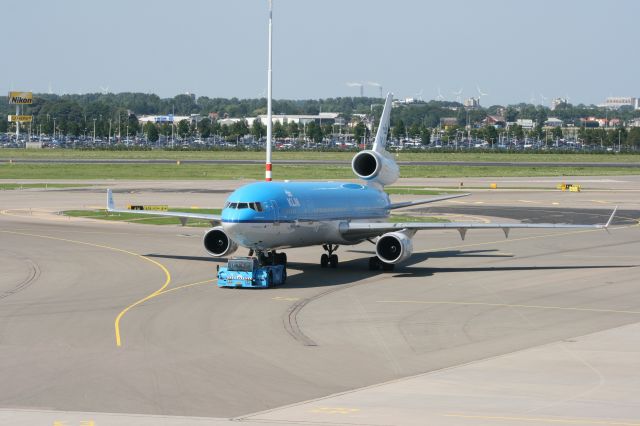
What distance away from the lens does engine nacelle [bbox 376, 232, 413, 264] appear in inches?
2045

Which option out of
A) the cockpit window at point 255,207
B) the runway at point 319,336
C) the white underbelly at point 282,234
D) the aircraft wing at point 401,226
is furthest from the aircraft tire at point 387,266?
the cockpit window at point 255,207

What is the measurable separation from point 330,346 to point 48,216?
5540cm

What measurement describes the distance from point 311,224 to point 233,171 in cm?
10919

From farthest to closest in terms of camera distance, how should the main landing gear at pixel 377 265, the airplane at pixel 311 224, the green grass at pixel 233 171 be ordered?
1. the green grass at pixel 233 171
2. the main landing gear at pixel 377 265
3. the airplane at pixel 311 224

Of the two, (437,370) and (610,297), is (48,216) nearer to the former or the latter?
(610,297)

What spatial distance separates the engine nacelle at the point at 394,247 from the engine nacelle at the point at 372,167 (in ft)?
33.7

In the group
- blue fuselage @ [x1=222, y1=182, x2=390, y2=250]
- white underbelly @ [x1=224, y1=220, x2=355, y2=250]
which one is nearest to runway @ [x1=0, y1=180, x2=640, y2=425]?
white underbelly @ [x1=224, y1=220, x2=355, y2=250]

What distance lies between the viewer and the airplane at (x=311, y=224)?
48188mm

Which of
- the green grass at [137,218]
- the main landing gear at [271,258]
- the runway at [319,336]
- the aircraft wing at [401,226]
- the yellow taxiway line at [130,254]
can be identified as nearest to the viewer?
the runway at [319,336]

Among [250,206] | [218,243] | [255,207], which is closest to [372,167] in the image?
[218,243]

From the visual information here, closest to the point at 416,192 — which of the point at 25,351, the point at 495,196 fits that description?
the point at 495,196

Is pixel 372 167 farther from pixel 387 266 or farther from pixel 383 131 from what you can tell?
pixel 387 266

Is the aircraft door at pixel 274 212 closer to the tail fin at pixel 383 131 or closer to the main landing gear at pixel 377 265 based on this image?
Answer: the main landing gear at pixel 377 265

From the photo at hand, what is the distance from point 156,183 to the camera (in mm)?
130500
